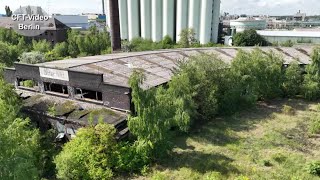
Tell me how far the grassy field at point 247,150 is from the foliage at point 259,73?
2.91 metres

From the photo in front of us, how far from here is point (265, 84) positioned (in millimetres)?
26812

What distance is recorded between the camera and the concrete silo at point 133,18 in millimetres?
73938

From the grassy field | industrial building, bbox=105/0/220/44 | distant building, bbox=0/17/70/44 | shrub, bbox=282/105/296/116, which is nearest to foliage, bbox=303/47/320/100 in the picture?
the grassy field

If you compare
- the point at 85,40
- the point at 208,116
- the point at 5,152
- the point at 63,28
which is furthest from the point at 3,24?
the point at 5,152

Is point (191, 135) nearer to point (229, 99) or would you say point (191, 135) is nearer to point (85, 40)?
point (229, 99)

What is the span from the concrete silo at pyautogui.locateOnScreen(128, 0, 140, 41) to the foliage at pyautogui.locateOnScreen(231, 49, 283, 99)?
5226cm

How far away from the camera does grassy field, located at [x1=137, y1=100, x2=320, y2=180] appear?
51.1ft

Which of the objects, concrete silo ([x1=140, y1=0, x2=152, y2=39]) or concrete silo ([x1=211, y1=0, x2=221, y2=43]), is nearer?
concrete silo ([x1=211, y1=0, x2=221, y2=43])

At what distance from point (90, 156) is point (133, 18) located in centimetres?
6400

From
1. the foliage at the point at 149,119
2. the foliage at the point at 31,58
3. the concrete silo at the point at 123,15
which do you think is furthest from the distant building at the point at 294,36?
the foliage at the point at 149,119

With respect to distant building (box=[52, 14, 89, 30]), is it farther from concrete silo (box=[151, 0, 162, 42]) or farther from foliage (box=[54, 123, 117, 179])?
foliage (box=[54, 123, 117, 179])

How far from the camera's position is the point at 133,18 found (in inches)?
2936

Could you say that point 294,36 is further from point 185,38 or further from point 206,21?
point 185,38

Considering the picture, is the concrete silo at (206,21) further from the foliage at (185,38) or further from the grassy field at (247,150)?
the grassy field at (247,150)
